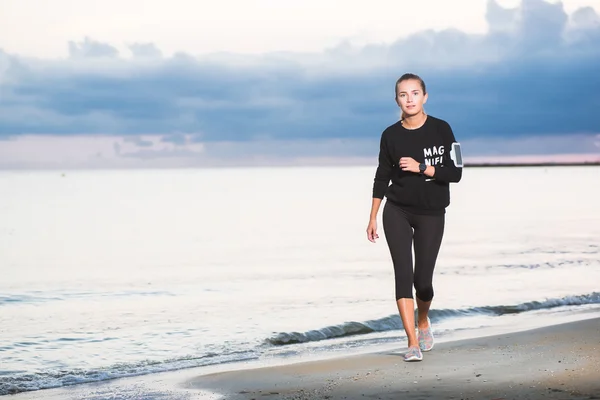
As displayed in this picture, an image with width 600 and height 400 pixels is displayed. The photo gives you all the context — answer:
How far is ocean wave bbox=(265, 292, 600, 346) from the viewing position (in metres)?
11.6

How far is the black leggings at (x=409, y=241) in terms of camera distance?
304 inches

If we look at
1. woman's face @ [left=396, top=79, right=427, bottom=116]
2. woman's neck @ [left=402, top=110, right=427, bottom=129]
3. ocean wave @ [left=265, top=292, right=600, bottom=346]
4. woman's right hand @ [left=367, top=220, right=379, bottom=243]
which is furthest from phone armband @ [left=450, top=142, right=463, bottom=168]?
ocean wave @ [left=265, top=292, right=600, bottom=346]

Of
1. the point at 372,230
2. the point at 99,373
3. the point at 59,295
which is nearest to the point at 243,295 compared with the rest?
the point at 59,295

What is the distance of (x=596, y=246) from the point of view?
23.8 metres

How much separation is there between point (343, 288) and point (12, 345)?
644 centimetres

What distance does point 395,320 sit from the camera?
1261 cm

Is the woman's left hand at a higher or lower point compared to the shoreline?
higher

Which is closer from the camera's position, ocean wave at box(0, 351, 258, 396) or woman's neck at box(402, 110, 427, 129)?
woman's neck at box(402, 110, 427, 129)

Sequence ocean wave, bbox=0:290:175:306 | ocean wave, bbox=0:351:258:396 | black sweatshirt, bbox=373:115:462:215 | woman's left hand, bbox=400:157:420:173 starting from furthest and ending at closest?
ocean wave, bbox=0:290:175:306 < ocean wave, bbox=0:351:258:396 < black sweatshirt, bbox=373:115:462:215 < woman's left hand, bbox=400:157:420:173

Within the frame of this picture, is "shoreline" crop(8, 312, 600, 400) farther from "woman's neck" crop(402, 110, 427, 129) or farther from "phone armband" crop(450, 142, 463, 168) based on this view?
"woman's neck" crop(402, 110, 427, 129)

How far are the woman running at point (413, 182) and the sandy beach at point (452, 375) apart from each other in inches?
23.9

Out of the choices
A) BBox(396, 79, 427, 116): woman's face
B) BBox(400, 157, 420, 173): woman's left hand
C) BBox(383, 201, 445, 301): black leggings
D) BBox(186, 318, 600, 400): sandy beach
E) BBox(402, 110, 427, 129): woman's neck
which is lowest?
BBox(186, 318, 600, 400): sandy beach

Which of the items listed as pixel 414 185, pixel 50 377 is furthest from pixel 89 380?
pixel 414 185

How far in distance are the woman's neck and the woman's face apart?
2.4 inches
